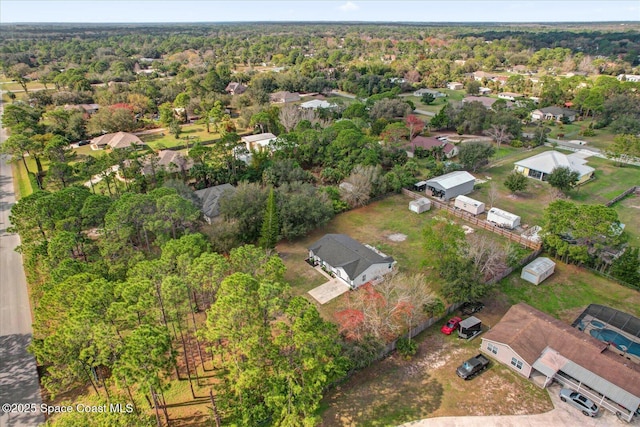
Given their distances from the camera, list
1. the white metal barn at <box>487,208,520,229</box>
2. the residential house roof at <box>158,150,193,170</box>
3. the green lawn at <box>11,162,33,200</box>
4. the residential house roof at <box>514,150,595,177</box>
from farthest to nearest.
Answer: the residential house roof at <box>514,150,595,177</box>, the residential house roof at <box>158,150,193,170</box>, the green lawn at <box>11,162,33,200</box>, the white metal barn at <box>487,208,520,229</box>

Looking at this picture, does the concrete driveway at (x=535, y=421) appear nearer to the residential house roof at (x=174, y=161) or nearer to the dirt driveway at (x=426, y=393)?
the dirt driveway at (x=426, y=393)

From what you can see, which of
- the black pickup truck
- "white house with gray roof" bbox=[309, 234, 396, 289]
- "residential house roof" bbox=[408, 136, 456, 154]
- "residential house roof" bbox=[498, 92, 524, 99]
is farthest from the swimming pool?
"residential house roof" bbox=[498, 92, 524, 99]

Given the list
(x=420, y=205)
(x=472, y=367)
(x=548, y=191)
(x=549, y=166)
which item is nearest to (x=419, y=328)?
(x=472, y=367)

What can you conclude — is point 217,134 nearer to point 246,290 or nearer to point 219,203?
point 219,203

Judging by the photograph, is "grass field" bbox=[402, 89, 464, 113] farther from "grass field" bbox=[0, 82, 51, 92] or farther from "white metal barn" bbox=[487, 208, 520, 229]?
"grass field" bbox=[0, 82, 51, 92]

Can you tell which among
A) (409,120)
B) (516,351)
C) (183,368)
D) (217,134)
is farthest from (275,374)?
(217,134)
